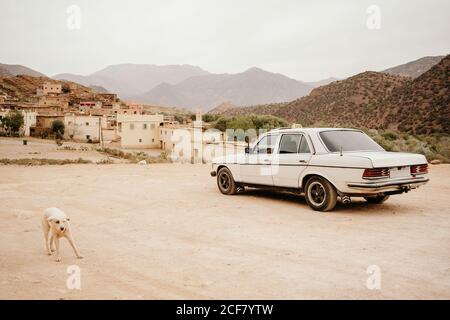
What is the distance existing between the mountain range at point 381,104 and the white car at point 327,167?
33.8 meters

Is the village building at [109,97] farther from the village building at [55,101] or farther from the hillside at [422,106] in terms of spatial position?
the hillside at [422,106]

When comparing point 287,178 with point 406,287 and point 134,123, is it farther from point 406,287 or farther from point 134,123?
point 134,123

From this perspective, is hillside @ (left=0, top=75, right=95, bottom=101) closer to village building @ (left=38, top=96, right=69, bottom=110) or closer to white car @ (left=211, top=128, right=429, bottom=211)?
village building @ (left=38, top=96, right=69, bottom=110)

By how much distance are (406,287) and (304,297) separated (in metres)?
1.14

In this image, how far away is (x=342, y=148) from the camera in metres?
8.45

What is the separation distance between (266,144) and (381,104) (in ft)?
167

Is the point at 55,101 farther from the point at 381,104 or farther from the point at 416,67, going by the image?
the point at 416,67

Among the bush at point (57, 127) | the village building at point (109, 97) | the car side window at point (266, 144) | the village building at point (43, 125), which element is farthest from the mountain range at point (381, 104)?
the village building at point (109, 97)

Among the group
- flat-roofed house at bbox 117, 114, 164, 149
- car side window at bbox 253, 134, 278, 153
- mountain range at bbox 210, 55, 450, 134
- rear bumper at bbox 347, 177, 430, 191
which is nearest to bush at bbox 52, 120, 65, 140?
flat-roofed house at bbox 117, 114, 164, 149

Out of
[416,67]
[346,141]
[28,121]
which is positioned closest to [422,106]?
[346,141]

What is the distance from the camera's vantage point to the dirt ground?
425 centimetres

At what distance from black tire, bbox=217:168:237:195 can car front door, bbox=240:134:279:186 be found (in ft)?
1.51

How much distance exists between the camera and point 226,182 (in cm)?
1078

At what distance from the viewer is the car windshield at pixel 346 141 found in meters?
8.46
